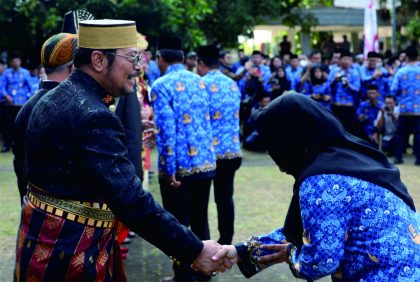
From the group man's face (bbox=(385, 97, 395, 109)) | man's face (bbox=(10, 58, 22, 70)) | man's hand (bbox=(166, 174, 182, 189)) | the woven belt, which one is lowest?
man's face (bbox=(385, 97, 395, 109))

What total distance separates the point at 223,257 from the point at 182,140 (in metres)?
3.03

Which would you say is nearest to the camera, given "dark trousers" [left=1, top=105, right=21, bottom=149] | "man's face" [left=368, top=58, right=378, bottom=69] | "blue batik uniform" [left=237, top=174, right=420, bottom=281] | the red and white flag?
"blue batik uniform" [left=237, top=174, right=420, bottom=281]

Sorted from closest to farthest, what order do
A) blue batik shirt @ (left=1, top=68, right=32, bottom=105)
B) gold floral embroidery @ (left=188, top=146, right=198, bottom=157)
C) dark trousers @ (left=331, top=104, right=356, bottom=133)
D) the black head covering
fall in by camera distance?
gold floral embroidery @ (left=188, top=146, right=198, bottom=157)
the black head covering
dark trousers @ (left=331, top=104, right=356, bottom=133)
blue batik shirt @ (left=1, top=68, right=32, bottom=105)

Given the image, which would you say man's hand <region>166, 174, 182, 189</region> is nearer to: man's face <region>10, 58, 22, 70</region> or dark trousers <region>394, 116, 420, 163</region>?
dark trousers <region>394, 116, 420, 163</region>

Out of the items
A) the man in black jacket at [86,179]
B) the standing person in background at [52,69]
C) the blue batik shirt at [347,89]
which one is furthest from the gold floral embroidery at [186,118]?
the blue batik shirt at [347,89]

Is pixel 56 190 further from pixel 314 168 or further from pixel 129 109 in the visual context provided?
pixel 129 109

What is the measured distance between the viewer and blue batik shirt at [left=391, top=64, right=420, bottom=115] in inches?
555

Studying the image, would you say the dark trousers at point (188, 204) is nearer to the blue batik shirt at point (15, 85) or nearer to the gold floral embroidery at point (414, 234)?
the gold floral embroidery at point (414, 234)

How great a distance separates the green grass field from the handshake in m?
3.04

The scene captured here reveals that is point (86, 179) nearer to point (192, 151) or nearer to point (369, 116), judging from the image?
point (192, 151)

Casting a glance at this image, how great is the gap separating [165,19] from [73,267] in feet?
47.7

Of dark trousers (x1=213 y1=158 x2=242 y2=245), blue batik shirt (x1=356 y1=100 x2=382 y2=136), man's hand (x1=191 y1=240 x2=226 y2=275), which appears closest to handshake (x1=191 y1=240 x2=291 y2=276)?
man's hand (x1=191 y1=240 x2=226 y2=275)

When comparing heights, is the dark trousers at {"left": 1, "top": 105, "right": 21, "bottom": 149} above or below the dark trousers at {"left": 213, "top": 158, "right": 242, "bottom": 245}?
below

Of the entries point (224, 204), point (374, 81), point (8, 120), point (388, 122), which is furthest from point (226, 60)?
point (224, 204)
